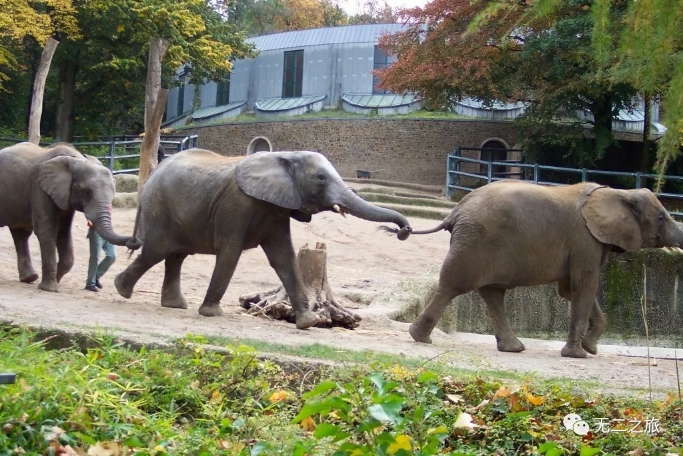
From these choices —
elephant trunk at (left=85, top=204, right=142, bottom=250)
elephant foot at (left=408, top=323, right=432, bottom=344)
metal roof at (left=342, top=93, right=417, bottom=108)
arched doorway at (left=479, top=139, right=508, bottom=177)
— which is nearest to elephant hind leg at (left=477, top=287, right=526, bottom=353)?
elephant foot at (left=408, top=323, right=432, bottom=344)

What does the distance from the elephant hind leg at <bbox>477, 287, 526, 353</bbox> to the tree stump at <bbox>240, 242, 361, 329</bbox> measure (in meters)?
1.67

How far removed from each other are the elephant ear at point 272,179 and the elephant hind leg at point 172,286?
1.52m

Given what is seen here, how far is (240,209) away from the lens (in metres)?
11.0

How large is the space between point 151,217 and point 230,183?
1.19 meters

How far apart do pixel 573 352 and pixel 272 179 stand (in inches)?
143

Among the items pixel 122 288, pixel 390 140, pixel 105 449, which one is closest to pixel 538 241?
pixel 122 288

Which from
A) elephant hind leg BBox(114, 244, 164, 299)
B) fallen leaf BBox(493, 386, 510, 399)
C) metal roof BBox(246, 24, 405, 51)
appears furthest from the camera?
metal roof BBox(246, 24, 405, 51)

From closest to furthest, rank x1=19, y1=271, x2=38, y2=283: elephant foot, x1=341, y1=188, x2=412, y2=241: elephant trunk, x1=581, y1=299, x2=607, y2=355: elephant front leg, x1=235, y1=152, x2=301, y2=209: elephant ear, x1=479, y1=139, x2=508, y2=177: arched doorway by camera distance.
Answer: x1=341, y1=188, x2=412, y2=241: elephant trunk → x1=235, y1=152, x2=301, y2=209: elephant ear → x1=581, y1=299, x2=607, y2=355: elephant front leg → x1=19, y1=271, x2=38, y2=283: elephant foot → x1=479, y1=139, x2=508, y2=177: arched doorway

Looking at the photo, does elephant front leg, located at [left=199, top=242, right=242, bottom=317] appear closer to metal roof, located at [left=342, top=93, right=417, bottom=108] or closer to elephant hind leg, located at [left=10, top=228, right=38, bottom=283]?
elephant hind leg, located at [left=10, top=228, right=38, bottom=283]

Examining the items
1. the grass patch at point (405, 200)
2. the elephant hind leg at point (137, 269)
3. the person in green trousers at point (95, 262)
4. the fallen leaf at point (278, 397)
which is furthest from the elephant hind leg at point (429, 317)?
the grass patch at point (405, 200)

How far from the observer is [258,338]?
913 cm

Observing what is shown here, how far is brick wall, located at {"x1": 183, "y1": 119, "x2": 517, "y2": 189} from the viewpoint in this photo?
1619 inches

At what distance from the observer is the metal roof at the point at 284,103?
44688 millimetres

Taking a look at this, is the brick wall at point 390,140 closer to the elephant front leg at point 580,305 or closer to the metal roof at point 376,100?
the metal roof at point 376,100
